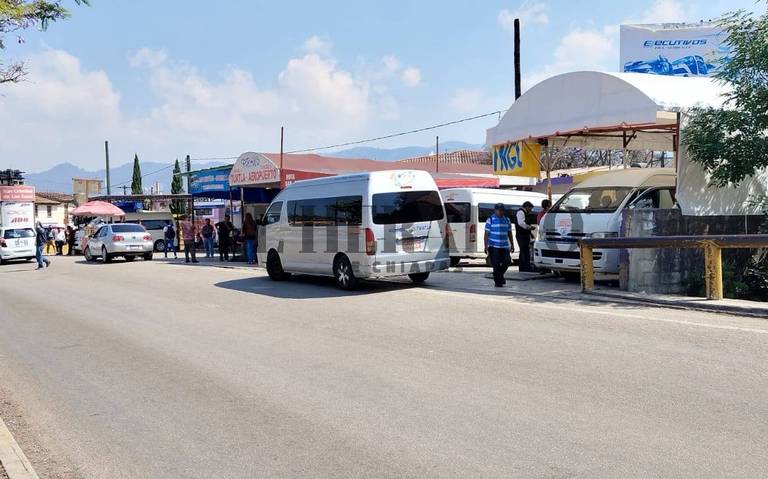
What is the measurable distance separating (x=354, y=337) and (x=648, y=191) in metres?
7.58

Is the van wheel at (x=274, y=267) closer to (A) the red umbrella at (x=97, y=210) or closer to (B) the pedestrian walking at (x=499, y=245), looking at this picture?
(B) the pedestrian walking at (x=499, y=245)

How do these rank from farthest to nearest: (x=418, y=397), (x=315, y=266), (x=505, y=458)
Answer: (x=315, y=266), (x=418, y=397), (x=505, y=458)

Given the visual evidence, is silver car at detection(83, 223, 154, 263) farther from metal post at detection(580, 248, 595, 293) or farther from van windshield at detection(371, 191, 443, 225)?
metal post at detection(580, 248, 595, 293)

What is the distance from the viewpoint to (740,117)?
1155 centimetres

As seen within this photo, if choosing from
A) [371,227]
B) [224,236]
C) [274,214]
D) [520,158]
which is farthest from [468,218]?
[224,236]

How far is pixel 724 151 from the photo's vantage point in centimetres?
1155

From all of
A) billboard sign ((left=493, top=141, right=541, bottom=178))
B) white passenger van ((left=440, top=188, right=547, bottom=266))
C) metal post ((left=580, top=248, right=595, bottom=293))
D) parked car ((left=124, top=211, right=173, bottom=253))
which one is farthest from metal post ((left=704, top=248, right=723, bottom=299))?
parked car ((left=124, top=211, right=173, bottom=253))

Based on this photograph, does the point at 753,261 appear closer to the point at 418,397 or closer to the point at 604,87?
the point at 604,87

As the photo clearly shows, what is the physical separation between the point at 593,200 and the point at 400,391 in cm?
860

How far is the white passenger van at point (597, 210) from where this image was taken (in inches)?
489

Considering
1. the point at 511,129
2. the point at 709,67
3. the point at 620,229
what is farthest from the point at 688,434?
the point at 709,67

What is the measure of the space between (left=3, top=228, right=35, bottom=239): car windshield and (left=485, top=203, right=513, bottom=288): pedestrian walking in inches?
876

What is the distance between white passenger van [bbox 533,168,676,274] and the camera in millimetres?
12430

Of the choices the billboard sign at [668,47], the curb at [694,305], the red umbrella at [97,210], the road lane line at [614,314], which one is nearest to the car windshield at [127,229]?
the red umbrella at [97,210]
